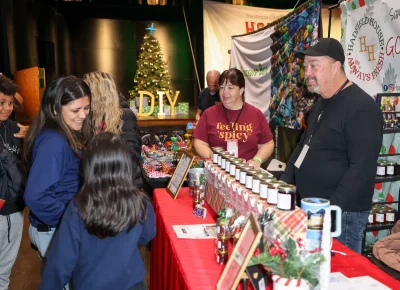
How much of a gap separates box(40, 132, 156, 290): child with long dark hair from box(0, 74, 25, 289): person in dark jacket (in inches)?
35.2

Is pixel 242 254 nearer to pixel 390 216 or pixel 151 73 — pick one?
pixel 390 216

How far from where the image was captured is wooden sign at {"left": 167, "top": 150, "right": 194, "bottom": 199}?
239cm

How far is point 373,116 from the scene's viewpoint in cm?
181

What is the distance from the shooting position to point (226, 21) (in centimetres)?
704

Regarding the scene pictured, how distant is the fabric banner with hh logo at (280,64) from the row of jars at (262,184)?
87.6 inches

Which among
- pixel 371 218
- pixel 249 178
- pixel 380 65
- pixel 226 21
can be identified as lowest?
pixel 371 218

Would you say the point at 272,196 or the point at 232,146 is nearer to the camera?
the point at 272,196

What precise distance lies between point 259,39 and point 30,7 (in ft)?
18.4


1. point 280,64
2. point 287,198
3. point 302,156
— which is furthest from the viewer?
point 280,64

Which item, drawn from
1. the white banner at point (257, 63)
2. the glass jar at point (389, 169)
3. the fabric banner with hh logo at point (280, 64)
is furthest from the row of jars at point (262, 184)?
the white banner at point (257, 63)

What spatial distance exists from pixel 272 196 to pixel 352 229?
76 centimetres

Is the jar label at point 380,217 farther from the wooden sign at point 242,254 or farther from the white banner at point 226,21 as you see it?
the white banner at point 226,21

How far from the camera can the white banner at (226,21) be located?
22.4 ft

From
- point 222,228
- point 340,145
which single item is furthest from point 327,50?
point 222,228
